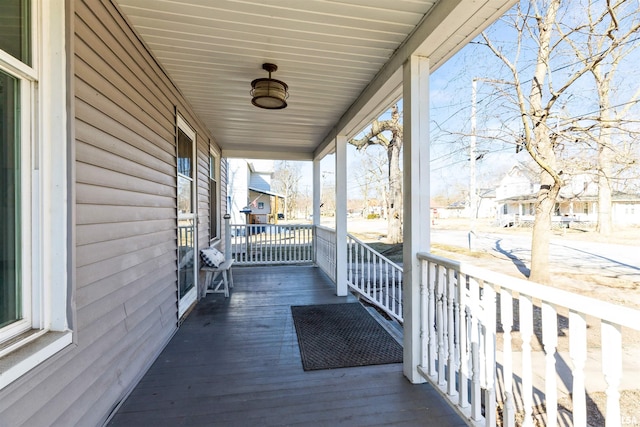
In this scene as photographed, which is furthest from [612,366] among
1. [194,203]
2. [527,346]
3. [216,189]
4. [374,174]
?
[374,174]

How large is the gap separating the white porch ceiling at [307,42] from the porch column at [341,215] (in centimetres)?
75

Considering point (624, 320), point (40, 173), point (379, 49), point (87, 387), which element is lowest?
point (87, 387)

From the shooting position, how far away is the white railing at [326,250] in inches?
189

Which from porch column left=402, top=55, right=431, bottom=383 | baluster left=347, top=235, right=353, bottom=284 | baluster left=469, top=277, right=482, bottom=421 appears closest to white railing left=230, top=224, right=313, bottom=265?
baluster left=347, top=235, right=353, bottom=284

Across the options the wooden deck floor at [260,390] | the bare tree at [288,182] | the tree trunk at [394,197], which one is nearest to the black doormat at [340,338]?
the wooden deck floor at [260,390]

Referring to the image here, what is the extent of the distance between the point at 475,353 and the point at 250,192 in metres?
16.1

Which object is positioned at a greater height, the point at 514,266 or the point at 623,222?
the point at 623,222

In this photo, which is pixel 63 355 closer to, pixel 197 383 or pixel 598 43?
pixel 197 383

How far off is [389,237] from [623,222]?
825 cm

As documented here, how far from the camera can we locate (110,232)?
177cm

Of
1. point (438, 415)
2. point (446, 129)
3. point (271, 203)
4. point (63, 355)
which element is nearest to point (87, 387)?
point (63, 355)

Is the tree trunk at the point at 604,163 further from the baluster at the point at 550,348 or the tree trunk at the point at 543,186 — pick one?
the baluster at the point at 550,348

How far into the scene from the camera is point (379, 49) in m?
2.25

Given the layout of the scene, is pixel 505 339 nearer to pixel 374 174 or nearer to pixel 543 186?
pixel 543 186
